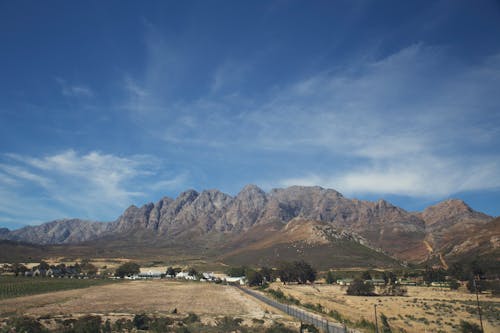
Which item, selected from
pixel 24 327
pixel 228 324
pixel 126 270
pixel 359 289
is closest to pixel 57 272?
pixel 126 270

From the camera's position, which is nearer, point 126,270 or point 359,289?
point 359,289

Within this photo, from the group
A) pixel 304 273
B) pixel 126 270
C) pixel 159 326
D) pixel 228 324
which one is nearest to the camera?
pixel 159 326

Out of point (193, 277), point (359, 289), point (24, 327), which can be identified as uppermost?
point (359, 289)

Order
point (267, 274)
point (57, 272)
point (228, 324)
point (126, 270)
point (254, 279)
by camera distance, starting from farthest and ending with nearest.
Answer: point (57, 272) < point (126, 270) < point (267, 274) < point (254, 279) < point (228, 324)

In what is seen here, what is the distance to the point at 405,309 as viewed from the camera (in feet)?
199

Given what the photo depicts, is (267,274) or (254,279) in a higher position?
(267,274)

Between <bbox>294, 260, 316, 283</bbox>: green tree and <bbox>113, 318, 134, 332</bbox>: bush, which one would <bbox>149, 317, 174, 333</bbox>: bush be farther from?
<bbox>294, 260, 316, 283</bbox>: green tree

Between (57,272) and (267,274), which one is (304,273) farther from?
(57,272)

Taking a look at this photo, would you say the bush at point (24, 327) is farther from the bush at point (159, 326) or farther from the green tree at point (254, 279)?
the green tree at point (254, 279)

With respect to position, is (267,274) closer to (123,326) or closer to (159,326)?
(123,326)

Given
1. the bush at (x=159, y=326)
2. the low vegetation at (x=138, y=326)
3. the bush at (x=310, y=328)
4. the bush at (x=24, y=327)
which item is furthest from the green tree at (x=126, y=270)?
the bush at (x=310, y=328)

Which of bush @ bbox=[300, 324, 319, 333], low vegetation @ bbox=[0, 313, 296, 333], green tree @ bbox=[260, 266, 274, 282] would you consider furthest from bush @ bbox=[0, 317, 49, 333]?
green tree @ bbox=[260, 266, 274, 282]

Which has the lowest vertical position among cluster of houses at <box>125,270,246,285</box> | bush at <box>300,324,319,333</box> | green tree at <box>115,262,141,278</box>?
Result: cluster of houses at <box>125,270,246,285</box>

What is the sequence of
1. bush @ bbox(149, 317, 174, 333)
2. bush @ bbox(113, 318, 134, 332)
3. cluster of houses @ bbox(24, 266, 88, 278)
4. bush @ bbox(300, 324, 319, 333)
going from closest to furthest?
1. bush @ bbox(300, 324, 319, 333)
2. bush @ bbox(149, 317, 174, 333)
3. bush @ bbox(113, 318, 134, 332)
4. cluster of houses @ bbox(24, 266, 88, 278)
